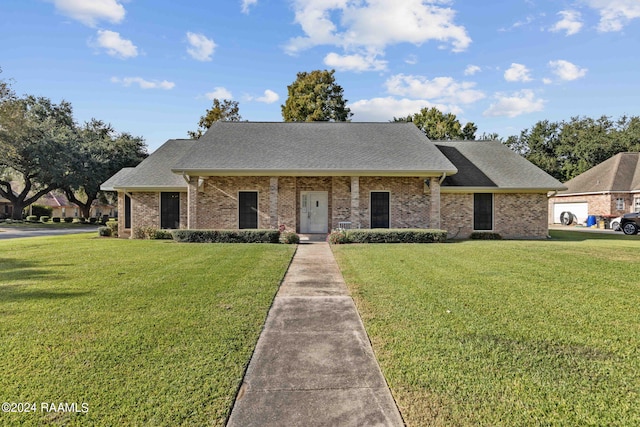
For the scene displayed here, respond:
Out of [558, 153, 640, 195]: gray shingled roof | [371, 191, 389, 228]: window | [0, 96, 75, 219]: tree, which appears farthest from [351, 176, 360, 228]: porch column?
[0, 96, 75, 219]: tree

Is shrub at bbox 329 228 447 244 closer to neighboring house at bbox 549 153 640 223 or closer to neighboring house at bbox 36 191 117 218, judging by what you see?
neighboring house at bbox 549 153 640 223

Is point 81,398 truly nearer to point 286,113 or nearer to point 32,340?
point 32,340

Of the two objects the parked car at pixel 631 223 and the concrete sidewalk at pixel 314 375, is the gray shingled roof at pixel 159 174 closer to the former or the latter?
the concrete sidewalk at pixel 314 375

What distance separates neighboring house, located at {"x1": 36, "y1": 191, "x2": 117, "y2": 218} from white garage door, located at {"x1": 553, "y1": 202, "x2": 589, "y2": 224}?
216 ft

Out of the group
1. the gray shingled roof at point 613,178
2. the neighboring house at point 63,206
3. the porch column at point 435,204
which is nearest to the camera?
the porch column at point 435,204

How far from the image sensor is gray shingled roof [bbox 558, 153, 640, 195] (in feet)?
91.2

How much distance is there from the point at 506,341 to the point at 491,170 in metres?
15.6

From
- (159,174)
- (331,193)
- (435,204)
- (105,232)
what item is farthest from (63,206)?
(435,204)

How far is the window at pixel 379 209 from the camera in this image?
16469 mm

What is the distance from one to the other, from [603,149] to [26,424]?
5382 cm

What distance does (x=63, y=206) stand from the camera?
60906 mm

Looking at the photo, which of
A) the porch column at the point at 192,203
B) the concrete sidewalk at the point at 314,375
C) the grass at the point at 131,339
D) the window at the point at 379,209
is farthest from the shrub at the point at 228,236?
the concrete sidewalk at the point at 314,375

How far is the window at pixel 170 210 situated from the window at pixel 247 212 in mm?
3211

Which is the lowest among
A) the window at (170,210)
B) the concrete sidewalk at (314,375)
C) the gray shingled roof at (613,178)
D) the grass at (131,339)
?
the concrete sidewalk at (314,375)
